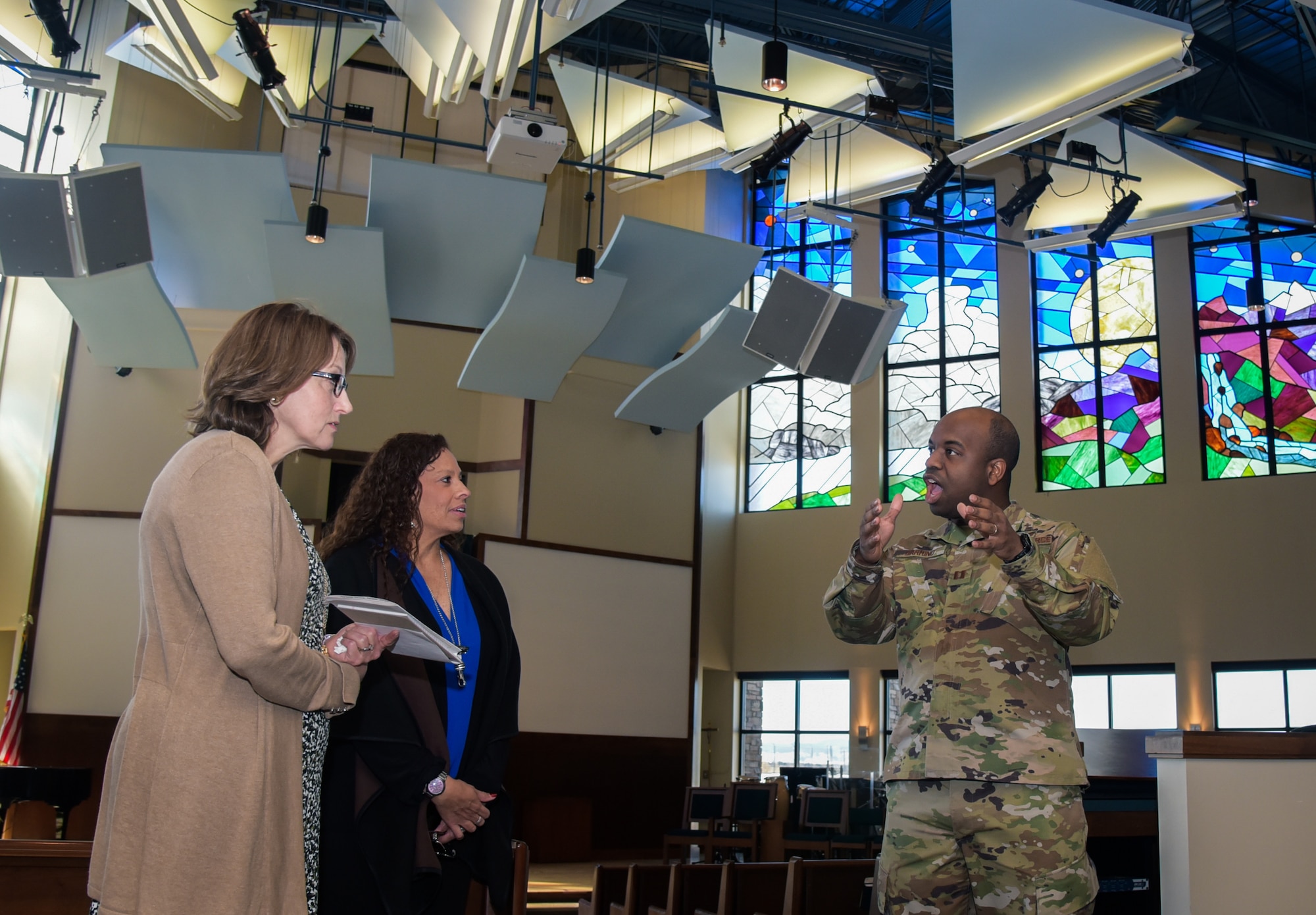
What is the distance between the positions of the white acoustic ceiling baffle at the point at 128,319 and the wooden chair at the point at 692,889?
6.23 m

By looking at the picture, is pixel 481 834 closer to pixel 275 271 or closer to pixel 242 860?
pixel 242 860

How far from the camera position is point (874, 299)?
819 cm

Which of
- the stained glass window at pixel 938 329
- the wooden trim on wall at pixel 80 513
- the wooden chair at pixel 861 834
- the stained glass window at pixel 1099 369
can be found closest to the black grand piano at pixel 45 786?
the wooden trim on wall at pixel 80 513

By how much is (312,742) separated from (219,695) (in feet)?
0.74

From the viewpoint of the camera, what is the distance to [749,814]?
8633 millimetres

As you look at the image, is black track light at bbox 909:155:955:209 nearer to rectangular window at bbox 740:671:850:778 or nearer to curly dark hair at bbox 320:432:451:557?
rectangular window at bbox 740:671:850:778

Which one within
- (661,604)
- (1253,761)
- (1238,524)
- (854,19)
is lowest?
(1253,761)

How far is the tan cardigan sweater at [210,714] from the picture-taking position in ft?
4.27

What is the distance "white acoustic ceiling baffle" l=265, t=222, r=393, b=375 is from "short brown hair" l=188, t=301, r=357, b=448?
6177 millimetres

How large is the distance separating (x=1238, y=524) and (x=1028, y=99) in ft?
18.4

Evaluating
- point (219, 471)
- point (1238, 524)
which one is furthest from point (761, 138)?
point (219, 471)

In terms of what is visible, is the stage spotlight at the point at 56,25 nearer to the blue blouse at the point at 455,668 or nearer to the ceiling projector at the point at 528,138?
the ceiling projector at the point at 528,138

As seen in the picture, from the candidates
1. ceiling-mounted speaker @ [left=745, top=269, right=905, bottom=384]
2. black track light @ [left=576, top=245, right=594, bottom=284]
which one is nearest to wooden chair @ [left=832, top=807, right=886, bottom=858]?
ceiling-mounted speaker @ [left=745, top=269, right=905, bottom=384]

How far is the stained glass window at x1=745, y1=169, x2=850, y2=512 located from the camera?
12.3 metres
